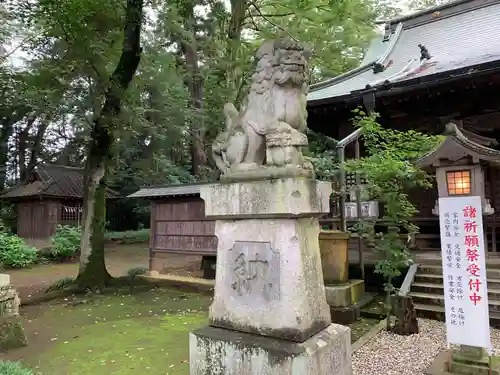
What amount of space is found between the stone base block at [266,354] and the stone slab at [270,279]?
0.08m

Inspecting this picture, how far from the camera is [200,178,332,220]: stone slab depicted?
9.57 feet

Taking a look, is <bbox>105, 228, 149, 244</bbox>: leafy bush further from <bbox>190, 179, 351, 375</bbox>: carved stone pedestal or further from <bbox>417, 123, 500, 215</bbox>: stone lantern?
<bbox>190, 179, 351, 375</bbox>: carved stone pedestal

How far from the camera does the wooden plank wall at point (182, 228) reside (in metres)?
10.6

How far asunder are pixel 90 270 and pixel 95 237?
2.98ft

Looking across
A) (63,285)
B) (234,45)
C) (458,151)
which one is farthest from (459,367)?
(63,285)

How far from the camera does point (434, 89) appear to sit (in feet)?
28.0

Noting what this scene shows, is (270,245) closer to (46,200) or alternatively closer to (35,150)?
(46,200)

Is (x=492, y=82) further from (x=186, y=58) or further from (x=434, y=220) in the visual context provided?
(x=186, y=58)

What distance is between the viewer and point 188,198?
11062mm

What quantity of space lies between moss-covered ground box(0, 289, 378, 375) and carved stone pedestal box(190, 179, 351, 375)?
1.91 m

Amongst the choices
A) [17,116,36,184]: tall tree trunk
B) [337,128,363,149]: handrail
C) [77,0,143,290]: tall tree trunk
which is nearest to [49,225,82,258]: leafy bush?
[17,116,36,184]: tall tree trunk

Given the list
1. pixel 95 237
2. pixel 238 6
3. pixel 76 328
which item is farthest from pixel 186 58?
pixel 76 328

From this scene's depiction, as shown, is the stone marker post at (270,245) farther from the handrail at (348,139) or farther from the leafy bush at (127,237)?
the leafy bush at (127,237)

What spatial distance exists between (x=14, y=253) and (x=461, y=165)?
18728mm
